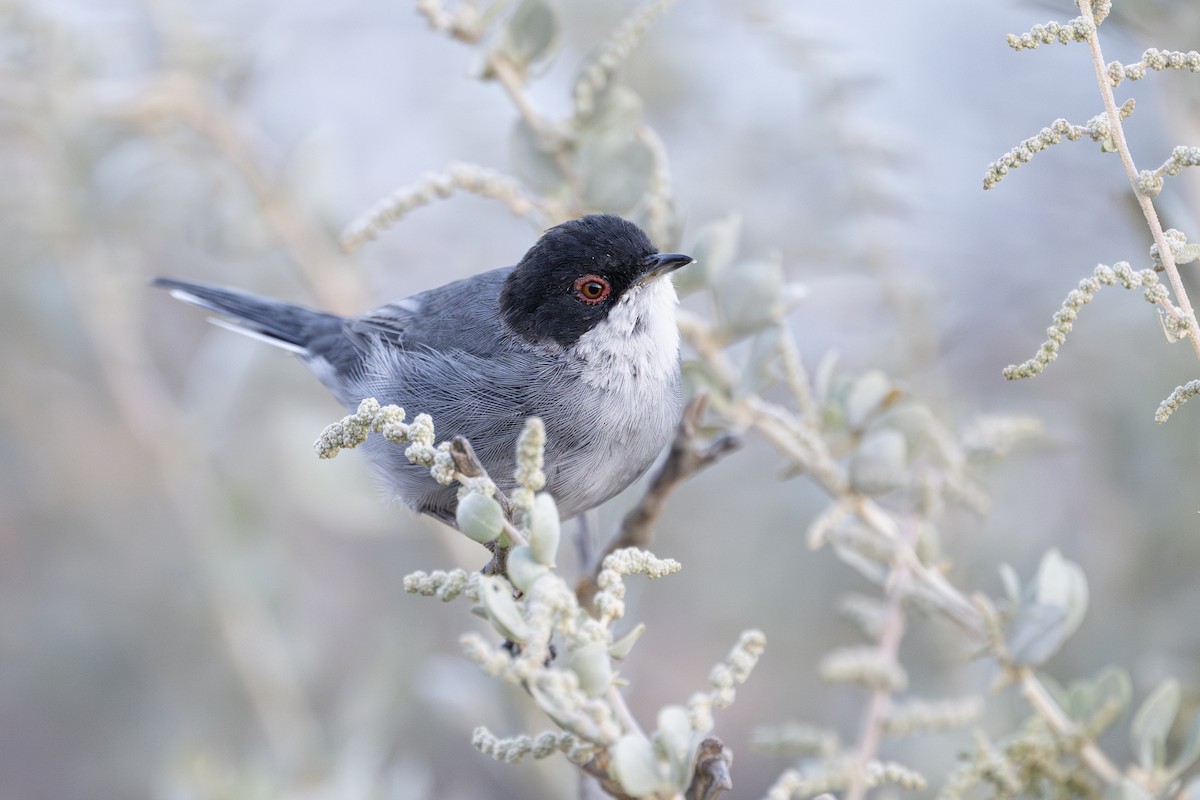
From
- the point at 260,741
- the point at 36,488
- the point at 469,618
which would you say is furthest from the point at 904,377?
the point at 36,488

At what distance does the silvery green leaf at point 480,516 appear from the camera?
4.90 feet

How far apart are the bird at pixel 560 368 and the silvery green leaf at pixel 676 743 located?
1.18 m

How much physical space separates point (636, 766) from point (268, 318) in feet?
9.14

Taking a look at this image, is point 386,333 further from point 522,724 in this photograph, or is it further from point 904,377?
point 904,377

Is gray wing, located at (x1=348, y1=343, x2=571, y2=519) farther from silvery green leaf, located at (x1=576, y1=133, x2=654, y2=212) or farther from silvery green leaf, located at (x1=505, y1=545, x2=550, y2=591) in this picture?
silvery green leaf, located at (x1=505, y1=545, x2=550, y2=591)

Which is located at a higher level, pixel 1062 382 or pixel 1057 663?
pixel 1062 382

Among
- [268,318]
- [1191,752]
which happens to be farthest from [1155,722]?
[268,318]

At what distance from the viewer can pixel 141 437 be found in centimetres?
379

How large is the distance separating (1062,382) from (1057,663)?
953 mm

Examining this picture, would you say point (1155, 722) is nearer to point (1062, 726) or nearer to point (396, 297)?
point (1062, 726)

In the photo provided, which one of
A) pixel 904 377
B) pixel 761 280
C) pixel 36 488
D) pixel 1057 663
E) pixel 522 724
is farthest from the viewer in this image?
pixel 36 488

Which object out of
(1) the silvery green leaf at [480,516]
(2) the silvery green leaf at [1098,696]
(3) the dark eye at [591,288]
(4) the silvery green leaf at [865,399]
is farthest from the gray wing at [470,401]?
(2) the silvery green leaf at [1098,696]

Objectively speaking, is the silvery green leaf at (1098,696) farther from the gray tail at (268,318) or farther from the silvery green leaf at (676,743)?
the gray tail at (268,318)

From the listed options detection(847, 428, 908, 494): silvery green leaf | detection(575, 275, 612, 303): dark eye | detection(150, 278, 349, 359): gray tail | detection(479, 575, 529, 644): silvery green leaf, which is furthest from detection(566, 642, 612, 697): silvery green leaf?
detection(150, 278, 349, 359): gray tail
